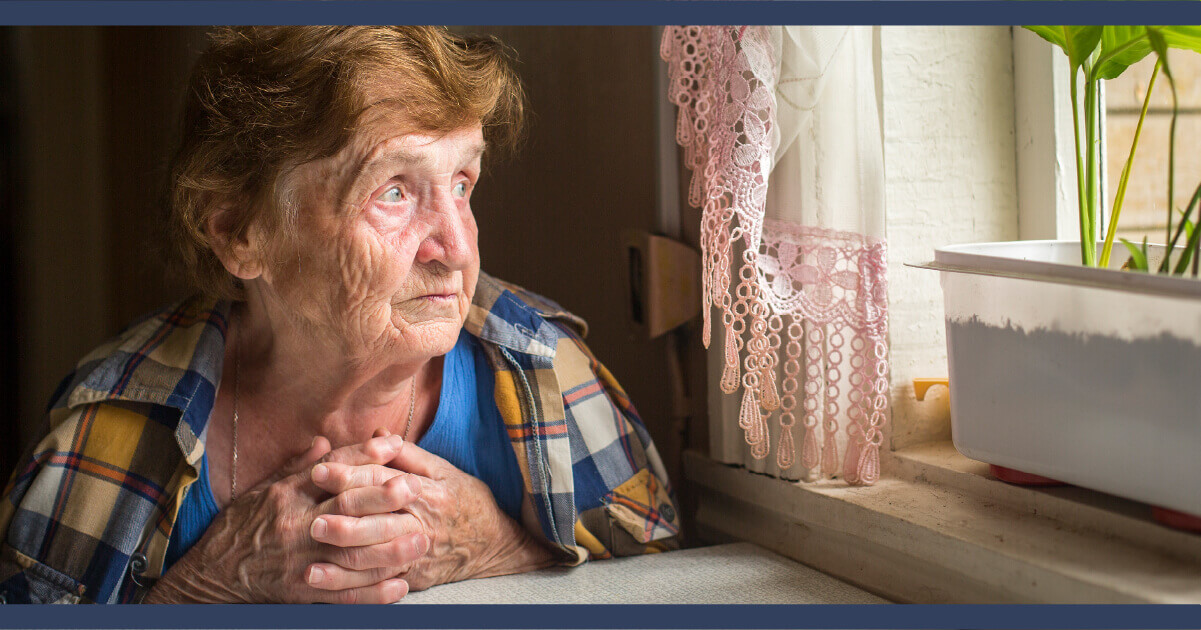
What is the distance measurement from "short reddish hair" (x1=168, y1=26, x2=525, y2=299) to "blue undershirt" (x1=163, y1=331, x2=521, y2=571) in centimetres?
32

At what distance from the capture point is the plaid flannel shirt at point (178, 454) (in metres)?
1.11

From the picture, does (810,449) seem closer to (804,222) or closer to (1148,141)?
(804,222)

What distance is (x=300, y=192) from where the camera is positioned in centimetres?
108

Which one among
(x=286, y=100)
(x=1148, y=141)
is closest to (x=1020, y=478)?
(x=1148, y=141)

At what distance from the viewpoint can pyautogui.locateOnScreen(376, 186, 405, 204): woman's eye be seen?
42.6 inches

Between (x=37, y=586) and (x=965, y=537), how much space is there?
110 centimetres

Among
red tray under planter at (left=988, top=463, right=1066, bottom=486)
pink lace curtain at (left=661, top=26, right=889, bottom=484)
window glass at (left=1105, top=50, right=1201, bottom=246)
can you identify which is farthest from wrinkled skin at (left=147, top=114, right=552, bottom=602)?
window glass at (left=1105, top=50, right=1201, bottom=246)

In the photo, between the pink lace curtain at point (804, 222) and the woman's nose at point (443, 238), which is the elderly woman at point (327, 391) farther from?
the pink lace curtain at point (804, 222)

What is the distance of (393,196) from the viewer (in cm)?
109

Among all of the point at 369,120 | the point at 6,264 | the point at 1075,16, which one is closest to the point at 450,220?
the point at 369,120

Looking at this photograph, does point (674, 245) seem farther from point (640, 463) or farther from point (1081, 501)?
point (1081, 501)

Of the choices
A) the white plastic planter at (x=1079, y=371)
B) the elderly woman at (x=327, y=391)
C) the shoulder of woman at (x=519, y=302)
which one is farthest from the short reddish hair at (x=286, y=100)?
the white plastic planter at (x=1079, y=371)

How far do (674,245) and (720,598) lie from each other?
24.6 inches

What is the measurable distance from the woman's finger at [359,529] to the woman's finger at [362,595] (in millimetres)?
56
